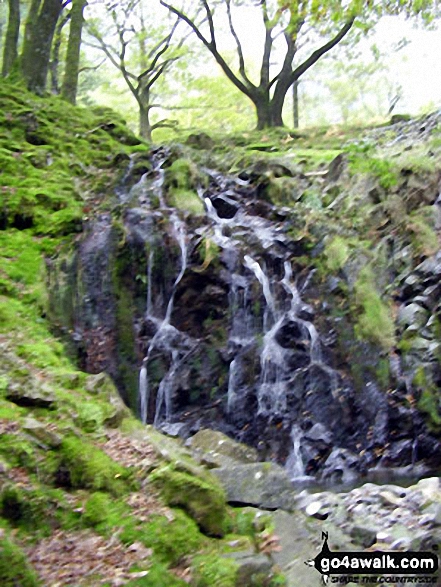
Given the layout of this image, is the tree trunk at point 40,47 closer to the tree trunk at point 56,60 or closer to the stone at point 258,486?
the tree trunk at point 56,60

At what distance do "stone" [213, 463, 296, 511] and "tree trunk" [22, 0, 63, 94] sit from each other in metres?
11.3

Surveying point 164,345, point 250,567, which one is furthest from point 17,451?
point 164,345

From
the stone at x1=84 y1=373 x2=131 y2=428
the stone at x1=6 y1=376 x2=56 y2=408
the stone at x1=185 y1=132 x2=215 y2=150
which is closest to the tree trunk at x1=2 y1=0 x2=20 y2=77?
the stone at x1=185 y1=132 x2=215 y2=150

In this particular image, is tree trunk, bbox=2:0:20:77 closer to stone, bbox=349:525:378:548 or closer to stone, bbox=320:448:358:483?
stone, bbox=320:448:358:483

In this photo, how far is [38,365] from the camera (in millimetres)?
6105

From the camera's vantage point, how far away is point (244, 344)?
9.34 meters

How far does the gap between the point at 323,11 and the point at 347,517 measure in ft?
17.9

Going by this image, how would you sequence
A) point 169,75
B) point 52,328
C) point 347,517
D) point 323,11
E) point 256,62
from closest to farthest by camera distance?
1. point 347,517
2. point 323,11
3. point 52,328
4. point 169,75
5. point 256,62

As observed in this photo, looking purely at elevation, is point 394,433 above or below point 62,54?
below

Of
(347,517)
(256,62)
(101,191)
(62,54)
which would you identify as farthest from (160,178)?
(256,62)

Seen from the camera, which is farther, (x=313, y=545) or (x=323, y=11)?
(x=323, y=11)

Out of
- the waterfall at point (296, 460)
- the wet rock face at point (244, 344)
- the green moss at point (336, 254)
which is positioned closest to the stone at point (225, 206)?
the wet rock face at point (244, 344)

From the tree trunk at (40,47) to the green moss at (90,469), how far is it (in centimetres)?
1125

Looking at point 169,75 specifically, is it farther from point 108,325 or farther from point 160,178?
point 108,325
